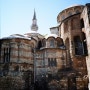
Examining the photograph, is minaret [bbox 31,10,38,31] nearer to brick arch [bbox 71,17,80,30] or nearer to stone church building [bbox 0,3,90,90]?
stone church building [bbox 0,3,90,90]

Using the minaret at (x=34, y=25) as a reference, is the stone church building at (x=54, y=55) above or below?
below

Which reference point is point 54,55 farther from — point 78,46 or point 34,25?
point 34,25

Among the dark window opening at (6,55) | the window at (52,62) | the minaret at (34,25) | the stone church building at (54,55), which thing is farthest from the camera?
the minaret at (34,25)

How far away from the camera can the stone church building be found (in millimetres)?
23656

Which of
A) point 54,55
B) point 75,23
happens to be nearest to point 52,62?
point 54,55

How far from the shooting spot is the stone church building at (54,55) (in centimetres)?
2366

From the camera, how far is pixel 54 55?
26.4m

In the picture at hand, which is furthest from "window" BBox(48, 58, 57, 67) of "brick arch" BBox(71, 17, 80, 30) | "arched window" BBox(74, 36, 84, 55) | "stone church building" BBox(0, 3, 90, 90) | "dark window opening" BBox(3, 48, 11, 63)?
"dark window opening" BBox(3, 48, 11, 63)

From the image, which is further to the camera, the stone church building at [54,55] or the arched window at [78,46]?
the arched window at [78,46]

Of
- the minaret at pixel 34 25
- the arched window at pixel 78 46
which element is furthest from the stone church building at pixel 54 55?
the minaret at pixel 34 25

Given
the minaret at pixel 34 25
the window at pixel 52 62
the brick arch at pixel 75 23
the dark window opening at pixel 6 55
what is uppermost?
the minaret at pixel 34 25

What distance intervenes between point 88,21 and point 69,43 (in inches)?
233

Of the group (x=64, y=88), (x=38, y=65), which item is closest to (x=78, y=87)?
(x=64, y=88)

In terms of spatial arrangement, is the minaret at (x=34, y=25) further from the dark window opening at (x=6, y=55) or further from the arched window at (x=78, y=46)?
the dark window opening at (x=6, y=55)
